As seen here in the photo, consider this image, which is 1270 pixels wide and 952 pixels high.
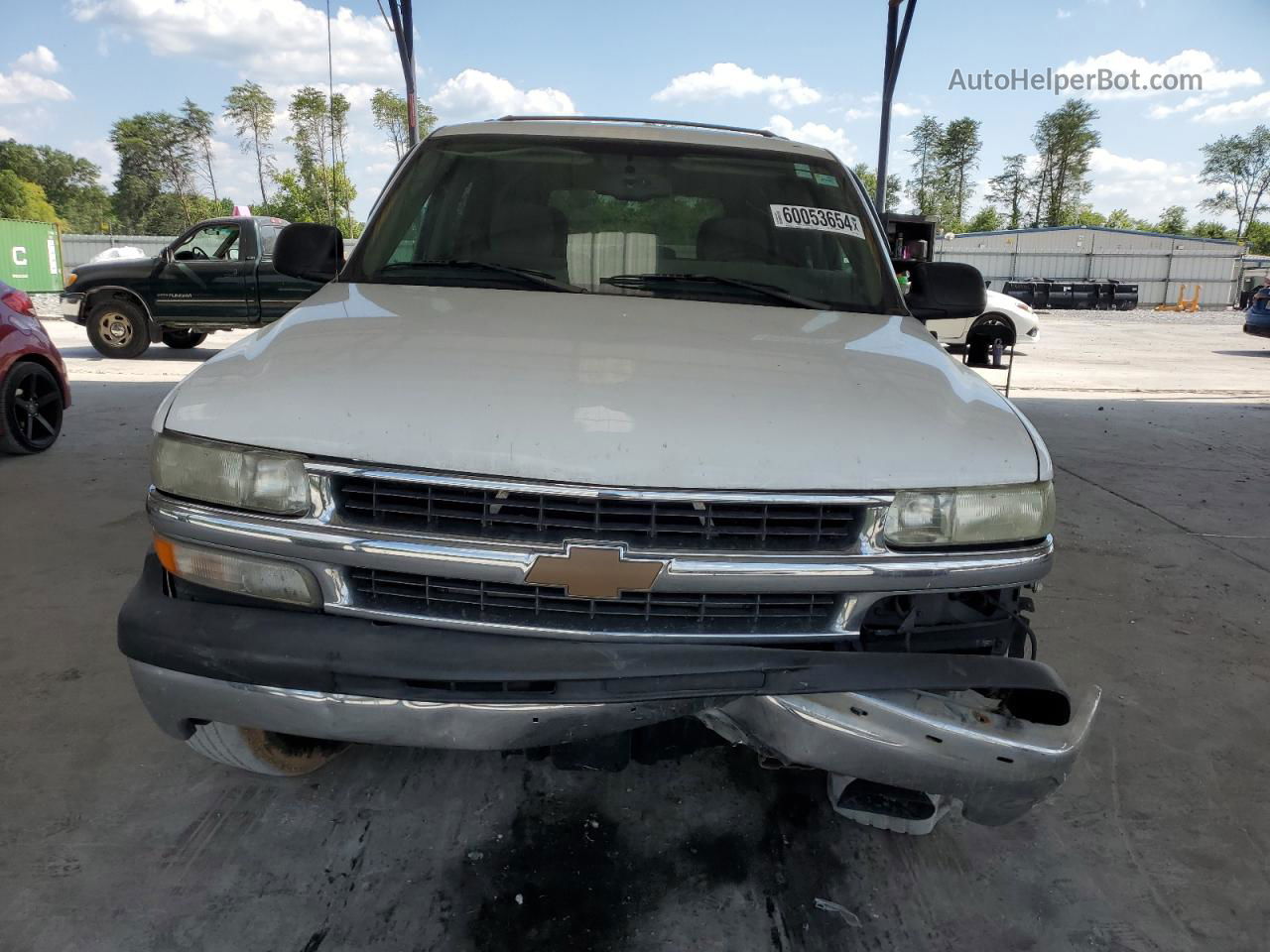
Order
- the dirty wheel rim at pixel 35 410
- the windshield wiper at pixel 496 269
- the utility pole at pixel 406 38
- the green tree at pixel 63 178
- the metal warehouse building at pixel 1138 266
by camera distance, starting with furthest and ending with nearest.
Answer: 1. the green tree at pixel 63 178
2. the metal warehouse building at pixel 1138 266
3. the utility pole at pixel 406 38
4. the dirty wheel rim at pixel 35 410
5. the windshield wiper at pixel 496 269

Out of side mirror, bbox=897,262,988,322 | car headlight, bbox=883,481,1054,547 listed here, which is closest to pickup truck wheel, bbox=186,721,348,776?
car headlight, bbox=883,481,1054,547

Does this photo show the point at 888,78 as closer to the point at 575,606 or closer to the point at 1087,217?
the point at 575,606

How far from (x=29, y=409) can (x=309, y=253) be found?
14.2 ft

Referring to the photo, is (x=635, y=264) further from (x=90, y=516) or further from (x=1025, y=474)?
(x=90, y=516)

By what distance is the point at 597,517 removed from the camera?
71.5 inches

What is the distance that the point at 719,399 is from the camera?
1.96 m

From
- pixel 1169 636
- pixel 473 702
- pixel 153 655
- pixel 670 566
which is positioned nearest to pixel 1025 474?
pixel 670 566

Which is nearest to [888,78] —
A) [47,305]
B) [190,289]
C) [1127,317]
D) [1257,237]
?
[190,289]

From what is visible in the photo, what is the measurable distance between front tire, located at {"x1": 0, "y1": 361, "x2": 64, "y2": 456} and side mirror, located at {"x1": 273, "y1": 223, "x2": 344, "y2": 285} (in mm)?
4011

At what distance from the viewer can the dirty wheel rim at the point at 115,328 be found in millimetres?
12188

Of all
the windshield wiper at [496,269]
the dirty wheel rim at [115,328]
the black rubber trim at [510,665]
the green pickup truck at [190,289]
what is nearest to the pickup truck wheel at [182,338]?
the green pickup truck at [190,289]

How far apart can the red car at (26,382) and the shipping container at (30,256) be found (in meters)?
22.3

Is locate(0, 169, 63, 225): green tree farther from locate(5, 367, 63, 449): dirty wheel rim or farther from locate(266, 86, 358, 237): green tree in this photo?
locate(5, 367, 63, 449): dirty wheel rim

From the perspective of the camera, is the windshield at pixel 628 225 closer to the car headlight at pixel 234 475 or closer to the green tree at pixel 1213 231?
the car headlight at pixel 234 475
